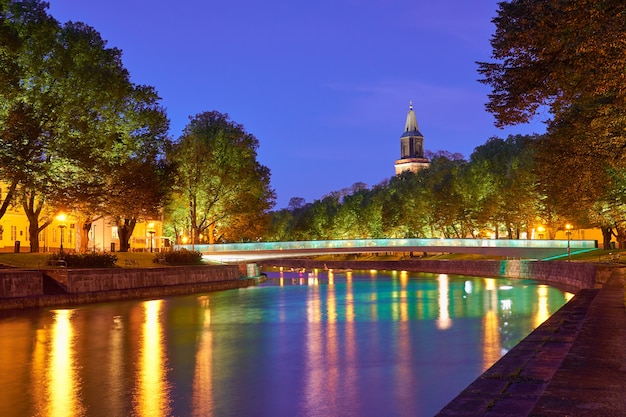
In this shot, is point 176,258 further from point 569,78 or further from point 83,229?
point 569,78

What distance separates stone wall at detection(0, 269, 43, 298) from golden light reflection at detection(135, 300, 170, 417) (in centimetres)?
1013

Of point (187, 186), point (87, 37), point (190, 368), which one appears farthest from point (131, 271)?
point (187, 186)

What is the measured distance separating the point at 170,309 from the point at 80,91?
70.2ft

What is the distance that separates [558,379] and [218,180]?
78.9m

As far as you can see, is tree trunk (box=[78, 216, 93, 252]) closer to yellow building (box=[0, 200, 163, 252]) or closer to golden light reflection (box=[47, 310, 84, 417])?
yellow building (box=[0, 200, 163, 252])

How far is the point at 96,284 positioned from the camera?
47031mm

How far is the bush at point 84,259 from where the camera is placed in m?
48.8

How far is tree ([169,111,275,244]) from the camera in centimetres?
8769

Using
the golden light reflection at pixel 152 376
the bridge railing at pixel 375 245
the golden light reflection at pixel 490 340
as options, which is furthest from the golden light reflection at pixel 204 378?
the bridge railing at pixel 375 245

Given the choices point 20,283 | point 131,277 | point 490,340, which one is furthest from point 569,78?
point 131,277

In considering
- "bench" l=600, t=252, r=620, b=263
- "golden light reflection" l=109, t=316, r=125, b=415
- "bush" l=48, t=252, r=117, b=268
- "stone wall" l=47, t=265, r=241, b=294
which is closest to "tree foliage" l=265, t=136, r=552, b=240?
"bench" l=600, t=252, r=620, b=263

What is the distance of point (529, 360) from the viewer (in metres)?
15.0

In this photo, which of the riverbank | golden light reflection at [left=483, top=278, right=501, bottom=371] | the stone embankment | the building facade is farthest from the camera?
the building facade

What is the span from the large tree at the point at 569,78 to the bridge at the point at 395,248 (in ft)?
136
